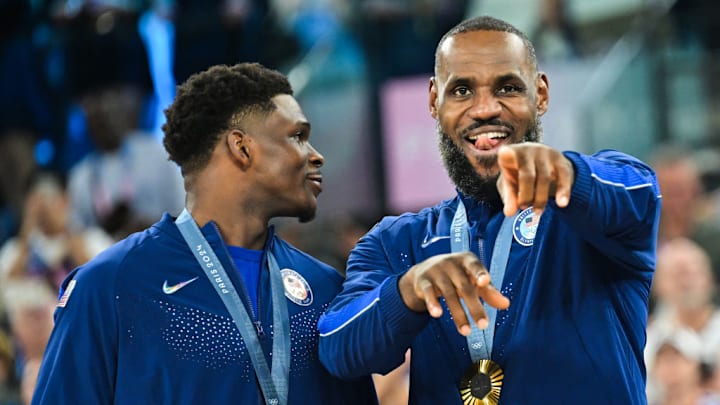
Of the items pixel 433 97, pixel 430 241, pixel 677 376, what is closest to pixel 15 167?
pixel 677 376

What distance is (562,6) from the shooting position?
28.0ft

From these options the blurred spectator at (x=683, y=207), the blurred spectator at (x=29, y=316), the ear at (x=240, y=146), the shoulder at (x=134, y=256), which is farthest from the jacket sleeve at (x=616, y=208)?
the blurred spectator at (x=29, y=316)

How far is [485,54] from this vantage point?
11.6 ft

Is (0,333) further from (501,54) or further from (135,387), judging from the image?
(501,54)

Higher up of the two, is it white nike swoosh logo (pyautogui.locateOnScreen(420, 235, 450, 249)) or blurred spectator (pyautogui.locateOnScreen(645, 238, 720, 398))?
white nike swoosh logo (pyautogui.locateOnScreen(420, 235, 450, 249))

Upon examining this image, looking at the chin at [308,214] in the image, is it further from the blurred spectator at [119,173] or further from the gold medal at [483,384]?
the blurred spectator at [119,173]

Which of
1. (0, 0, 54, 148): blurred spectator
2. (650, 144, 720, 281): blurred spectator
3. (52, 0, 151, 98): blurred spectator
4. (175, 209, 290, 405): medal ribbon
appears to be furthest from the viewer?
(0, 0, 54, 148): blurred spectator

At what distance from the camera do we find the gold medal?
335 cm

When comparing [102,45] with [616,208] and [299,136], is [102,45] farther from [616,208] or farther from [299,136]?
[616,208]

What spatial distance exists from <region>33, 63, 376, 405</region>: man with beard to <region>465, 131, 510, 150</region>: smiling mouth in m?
0.69

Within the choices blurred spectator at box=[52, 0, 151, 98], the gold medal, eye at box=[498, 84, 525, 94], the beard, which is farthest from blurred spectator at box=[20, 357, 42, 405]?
eye at box=[498, 84, 525, 94]

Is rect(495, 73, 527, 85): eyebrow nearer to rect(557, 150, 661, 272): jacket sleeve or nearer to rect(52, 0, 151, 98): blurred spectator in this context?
rect(557, 150, 661, 272): jacket sleeve

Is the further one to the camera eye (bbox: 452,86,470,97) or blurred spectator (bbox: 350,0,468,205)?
blurred spectator (bbox: 350,0,468,205)

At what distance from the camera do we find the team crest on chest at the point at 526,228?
3.50m
